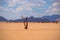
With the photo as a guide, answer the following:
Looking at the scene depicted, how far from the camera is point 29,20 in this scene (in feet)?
5.77

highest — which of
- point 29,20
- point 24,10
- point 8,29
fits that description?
point 24,10

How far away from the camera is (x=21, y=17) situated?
1.75 meters

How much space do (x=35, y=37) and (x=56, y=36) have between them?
33 cm

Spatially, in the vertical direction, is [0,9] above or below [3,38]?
above

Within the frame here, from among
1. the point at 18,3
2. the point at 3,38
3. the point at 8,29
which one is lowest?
the point at 3,38

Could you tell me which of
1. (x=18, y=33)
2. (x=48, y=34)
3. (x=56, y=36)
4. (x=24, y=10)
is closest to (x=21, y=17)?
(x=24, y=10)

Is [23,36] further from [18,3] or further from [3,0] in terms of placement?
[3,0]

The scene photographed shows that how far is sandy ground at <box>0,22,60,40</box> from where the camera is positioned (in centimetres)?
175

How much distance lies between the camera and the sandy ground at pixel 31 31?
5.74 feet

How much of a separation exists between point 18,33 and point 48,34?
47 centimetres

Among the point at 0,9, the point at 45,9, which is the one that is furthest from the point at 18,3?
the point at 45,9

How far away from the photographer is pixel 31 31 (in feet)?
5.78

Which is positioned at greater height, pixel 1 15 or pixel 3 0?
pixel 3 0

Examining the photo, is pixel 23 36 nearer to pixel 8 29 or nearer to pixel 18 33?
pixel 18 33
